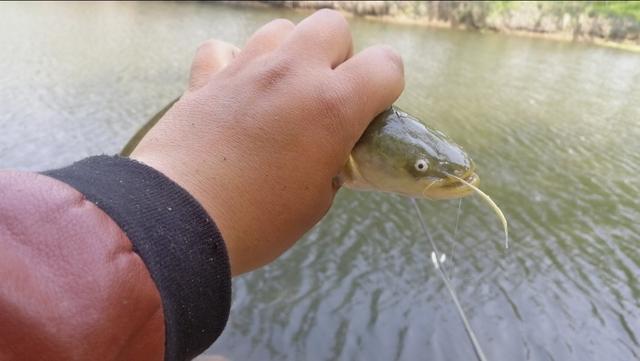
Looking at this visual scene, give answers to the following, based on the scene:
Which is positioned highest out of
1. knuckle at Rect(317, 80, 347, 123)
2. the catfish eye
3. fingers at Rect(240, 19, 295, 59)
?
fingers at Rect(240, 19, 295, 59)

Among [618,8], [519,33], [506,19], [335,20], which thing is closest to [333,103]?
[335,20]

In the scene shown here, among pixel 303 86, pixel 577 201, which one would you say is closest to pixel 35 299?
pixel 303 86

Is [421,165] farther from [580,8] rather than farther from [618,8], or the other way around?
[618,8]

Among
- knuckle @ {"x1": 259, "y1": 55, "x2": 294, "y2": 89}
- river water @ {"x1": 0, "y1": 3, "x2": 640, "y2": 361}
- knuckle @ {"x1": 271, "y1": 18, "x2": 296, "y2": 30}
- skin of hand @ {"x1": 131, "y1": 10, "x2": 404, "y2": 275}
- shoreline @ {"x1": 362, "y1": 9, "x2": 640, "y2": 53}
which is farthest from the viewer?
shoreline @ {"x1": 362, "y1": 9, "x2": 640, "y2": 53}

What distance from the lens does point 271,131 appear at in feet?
4.66

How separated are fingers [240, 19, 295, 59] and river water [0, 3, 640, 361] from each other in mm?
4413

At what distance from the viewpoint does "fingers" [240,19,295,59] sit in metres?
1.58

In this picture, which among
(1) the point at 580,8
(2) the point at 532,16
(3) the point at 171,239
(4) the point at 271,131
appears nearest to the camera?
(3) the point at 171,239

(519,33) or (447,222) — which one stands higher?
(447,222)

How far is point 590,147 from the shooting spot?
38.4 feet

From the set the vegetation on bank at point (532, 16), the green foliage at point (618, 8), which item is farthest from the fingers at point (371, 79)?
the green foliage at point (618, 8)

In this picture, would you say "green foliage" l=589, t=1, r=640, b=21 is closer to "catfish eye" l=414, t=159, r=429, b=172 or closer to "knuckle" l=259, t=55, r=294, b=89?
"catfish eye" l=414, t=159, r=429, b=172

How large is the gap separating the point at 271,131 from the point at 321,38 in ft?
1.01

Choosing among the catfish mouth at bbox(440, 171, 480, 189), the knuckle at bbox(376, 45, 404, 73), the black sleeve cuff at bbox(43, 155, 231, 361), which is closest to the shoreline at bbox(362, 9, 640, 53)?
the catfish mouth at bbox(440, 171, 480, 189)
